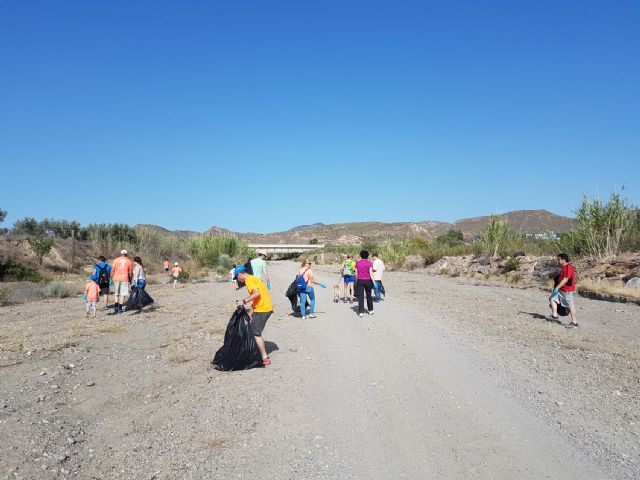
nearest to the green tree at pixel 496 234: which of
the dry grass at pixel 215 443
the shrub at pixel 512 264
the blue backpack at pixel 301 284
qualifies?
the shrub at pixel 512 264

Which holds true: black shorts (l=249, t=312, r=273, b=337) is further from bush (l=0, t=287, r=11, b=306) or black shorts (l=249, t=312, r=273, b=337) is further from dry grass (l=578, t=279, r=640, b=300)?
dry grass (l=578, t=279, r=640, b=300)

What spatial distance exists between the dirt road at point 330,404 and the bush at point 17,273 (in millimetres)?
13217

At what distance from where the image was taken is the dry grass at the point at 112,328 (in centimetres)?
1209

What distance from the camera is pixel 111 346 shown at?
10.5m

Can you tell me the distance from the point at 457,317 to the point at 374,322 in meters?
2.92

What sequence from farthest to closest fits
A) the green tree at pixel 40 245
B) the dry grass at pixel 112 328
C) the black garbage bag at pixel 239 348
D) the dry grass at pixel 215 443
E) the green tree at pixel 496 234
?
1. the green tree at pixel 496 234
2. the green tree at pixel 40 245
3. the dry grass at pixel 112 328
4. the black garbage bag at pixel 239 348
5. the dry grass at pixel 215 443

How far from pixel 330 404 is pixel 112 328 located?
316 inches

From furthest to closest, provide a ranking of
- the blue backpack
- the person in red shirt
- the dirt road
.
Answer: the blue backpack
the person in red shirt
the dirt road

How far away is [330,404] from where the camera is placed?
6.29m

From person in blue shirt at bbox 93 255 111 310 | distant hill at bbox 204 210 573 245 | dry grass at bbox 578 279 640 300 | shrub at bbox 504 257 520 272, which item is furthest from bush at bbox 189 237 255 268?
distant hill at bbox 204 210 573 245

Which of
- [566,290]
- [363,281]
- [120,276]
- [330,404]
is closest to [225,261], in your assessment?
[120,276]

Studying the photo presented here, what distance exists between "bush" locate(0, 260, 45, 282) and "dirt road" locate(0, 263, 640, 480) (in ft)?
43.4

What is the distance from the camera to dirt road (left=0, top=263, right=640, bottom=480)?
4.69m

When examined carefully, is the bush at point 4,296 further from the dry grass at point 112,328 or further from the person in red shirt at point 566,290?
the person in red shirt at point 566,290
